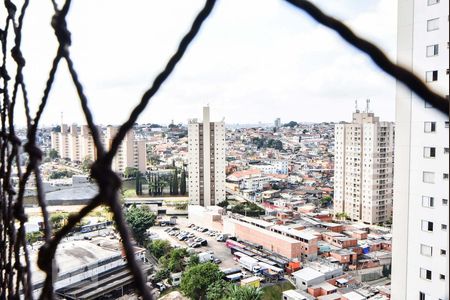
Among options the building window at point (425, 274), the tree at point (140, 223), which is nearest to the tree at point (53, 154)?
the tree at point (140, 223)

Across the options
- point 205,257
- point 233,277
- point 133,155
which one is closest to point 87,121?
point 233,277

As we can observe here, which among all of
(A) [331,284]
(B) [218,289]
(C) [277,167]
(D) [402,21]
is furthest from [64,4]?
(C) [277,167]

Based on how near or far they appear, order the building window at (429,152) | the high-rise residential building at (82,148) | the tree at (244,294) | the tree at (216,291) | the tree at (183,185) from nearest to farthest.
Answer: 1. the building window at (429,152)
2. the tree at (244,294)
3. the tree at (216,291)
4. the tree at (183,185)
5. the high-rise residential building at (82,148)

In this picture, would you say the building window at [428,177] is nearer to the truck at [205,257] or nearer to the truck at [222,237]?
the truck at [205,257]

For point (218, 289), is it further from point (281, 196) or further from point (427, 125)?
point (281, 196)

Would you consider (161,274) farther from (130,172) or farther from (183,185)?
(130,172)

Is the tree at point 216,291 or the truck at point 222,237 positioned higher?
the tree at point 216,291

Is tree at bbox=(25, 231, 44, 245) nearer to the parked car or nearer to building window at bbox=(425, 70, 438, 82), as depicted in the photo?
the parked car
